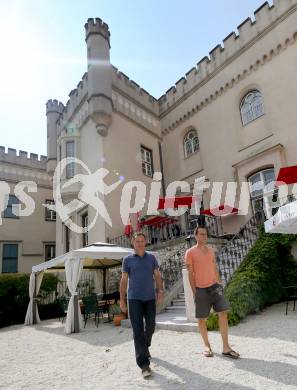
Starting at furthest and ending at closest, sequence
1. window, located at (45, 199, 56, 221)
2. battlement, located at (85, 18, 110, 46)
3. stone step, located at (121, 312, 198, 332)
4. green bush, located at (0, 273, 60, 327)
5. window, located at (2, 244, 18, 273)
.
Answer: window, located at (45, 199, 56, 221)
window, located at (2, 244, 18, 273)
battlement, located at (85, 18, 110, 46)
green bush, located at (0, 273, 60, 327)
stone step, located at (121, 312, 198, 332)

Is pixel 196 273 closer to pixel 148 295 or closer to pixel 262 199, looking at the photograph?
pixel 148 295

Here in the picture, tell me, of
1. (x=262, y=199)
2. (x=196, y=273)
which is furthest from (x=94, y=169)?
(x=196, y=273)

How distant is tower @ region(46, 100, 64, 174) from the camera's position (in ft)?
66.3

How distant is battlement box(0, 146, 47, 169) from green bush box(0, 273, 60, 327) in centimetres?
1207

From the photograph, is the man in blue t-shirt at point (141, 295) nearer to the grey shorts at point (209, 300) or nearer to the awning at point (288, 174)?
the grey shorts at point (209, 300)

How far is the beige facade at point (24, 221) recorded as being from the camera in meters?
21.0

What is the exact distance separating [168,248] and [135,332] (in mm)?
9150

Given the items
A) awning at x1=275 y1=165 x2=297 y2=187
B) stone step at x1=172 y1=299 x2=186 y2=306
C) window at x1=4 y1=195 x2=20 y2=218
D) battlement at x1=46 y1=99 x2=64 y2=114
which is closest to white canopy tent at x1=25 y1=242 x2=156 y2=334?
stone step at x1=172 y1=299 x2=186 y2=306

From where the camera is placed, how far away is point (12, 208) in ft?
72.0

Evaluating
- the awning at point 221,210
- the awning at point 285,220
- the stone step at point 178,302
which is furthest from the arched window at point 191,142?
the awning at point 285,220

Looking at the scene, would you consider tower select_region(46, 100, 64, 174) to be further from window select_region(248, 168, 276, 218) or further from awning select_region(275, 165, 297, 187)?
awning select_region(275, 165, 297, 187)

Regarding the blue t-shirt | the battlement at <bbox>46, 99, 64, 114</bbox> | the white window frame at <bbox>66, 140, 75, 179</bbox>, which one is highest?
the battlement at <bbox>46, 99, 64, 114</bbox>

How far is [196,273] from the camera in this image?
4488 millimetres

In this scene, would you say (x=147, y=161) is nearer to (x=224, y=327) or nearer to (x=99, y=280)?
(x=99, y=280)
